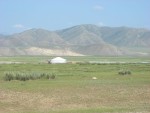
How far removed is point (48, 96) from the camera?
30.3 meters

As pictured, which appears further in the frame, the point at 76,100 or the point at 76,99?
the point at 76,99

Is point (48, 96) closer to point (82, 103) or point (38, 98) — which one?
point (38, 98)

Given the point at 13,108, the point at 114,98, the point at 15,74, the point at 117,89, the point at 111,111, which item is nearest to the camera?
the point at 111,111

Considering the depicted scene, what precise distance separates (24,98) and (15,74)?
16.9 meters

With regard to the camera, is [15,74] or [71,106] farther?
[15,74]

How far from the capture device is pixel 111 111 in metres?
22.7

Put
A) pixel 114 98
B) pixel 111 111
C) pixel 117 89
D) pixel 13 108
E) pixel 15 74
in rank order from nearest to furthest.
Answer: pixel 111 111 → pixel 13 108 → pixel 114 98 → pixel 117 89 → pixel 15 74

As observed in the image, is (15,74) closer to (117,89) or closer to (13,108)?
(117,89)

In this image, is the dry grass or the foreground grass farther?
the dry grass

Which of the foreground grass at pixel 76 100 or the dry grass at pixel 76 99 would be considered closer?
the foreground grass at pixel 76 100

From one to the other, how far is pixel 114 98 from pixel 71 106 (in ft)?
14.3

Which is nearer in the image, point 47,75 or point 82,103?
point 82,103

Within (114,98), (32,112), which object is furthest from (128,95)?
(32,112)

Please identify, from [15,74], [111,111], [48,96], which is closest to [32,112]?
[111,111]
